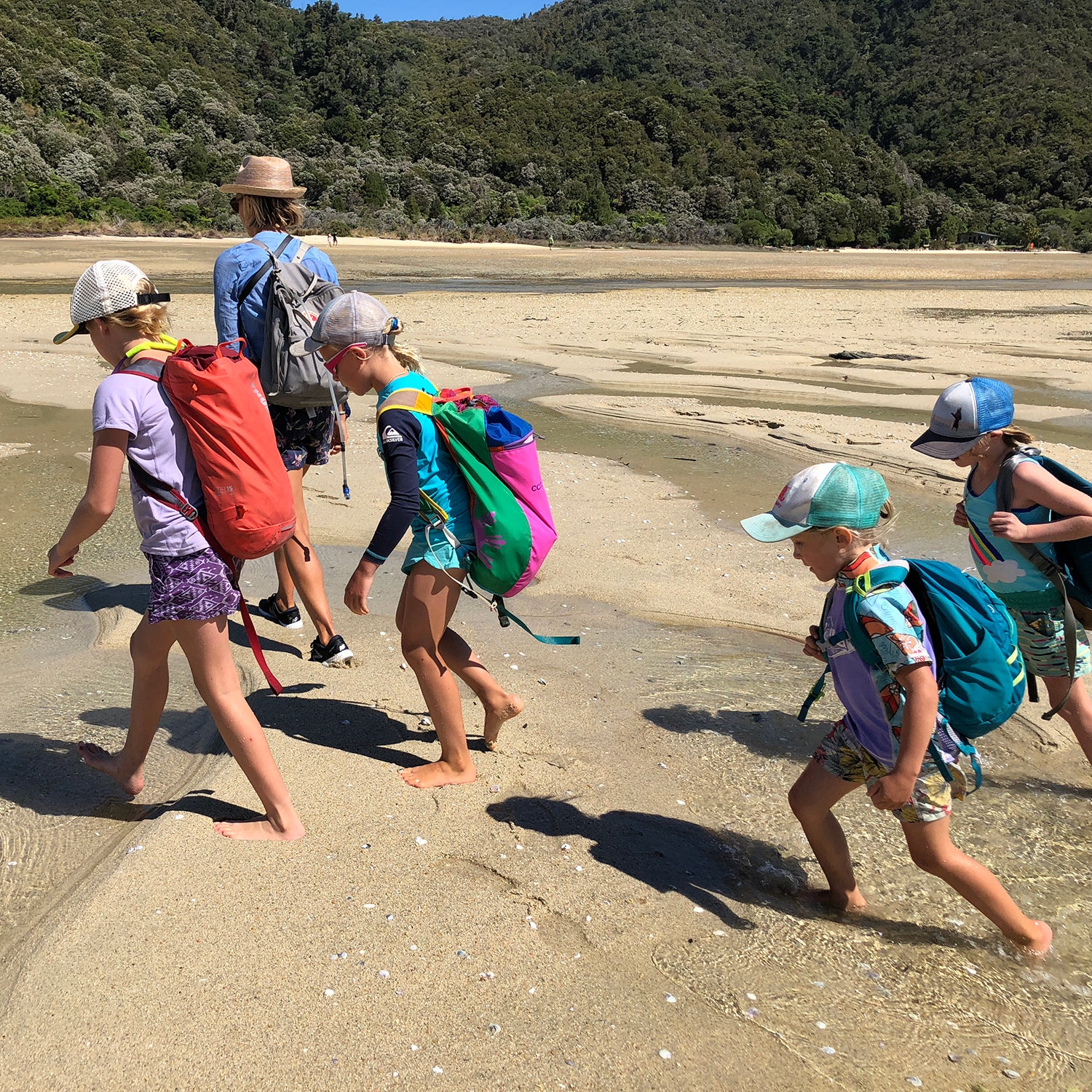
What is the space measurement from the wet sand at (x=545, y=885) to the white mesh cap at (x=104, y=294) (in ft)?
5.41

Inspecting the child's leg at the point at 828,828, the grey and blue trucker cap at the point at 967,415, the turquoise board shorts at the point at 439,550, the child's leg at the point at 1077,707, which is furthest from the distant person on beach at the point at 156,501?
the child's leg at the point at 1077,707

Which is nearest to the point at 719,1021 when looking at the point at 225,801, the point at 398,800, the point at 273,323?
the point at 398,800

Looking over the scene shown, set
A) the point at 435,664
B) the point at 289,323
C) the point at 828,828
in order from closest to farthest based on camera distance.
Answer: the point at 828,828 → the point at 435,664 → the point at 289,323

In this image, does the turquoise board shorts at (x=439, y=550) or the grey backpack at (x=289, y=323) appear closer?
the turquoise board shorts at (x=439, y=550)

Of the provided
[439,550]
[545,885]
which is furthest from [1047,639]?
[439,550]

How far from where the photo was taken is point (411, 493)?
3213 millimetres

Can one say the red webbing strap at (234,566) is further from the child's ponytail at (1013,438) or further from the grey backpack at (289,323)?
the child's ponytail at (1013,438)

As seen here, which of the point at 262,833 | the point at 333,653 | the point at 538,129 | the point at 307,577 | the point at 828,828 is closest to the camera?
the point at 828,828

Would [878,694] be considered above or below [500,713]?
above

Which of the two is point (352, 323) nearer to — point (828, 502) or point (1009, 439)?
point (828, 502)

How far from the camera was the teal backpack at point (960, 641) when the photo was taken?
2568 millimetres

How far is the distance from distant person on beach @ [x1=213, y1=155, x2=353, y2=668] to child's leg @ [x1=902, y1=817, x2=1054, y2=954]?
8.49 ft

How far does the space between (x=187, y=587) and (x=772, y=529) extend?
167cm

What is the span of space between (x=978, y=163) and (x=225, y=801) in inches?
3776
